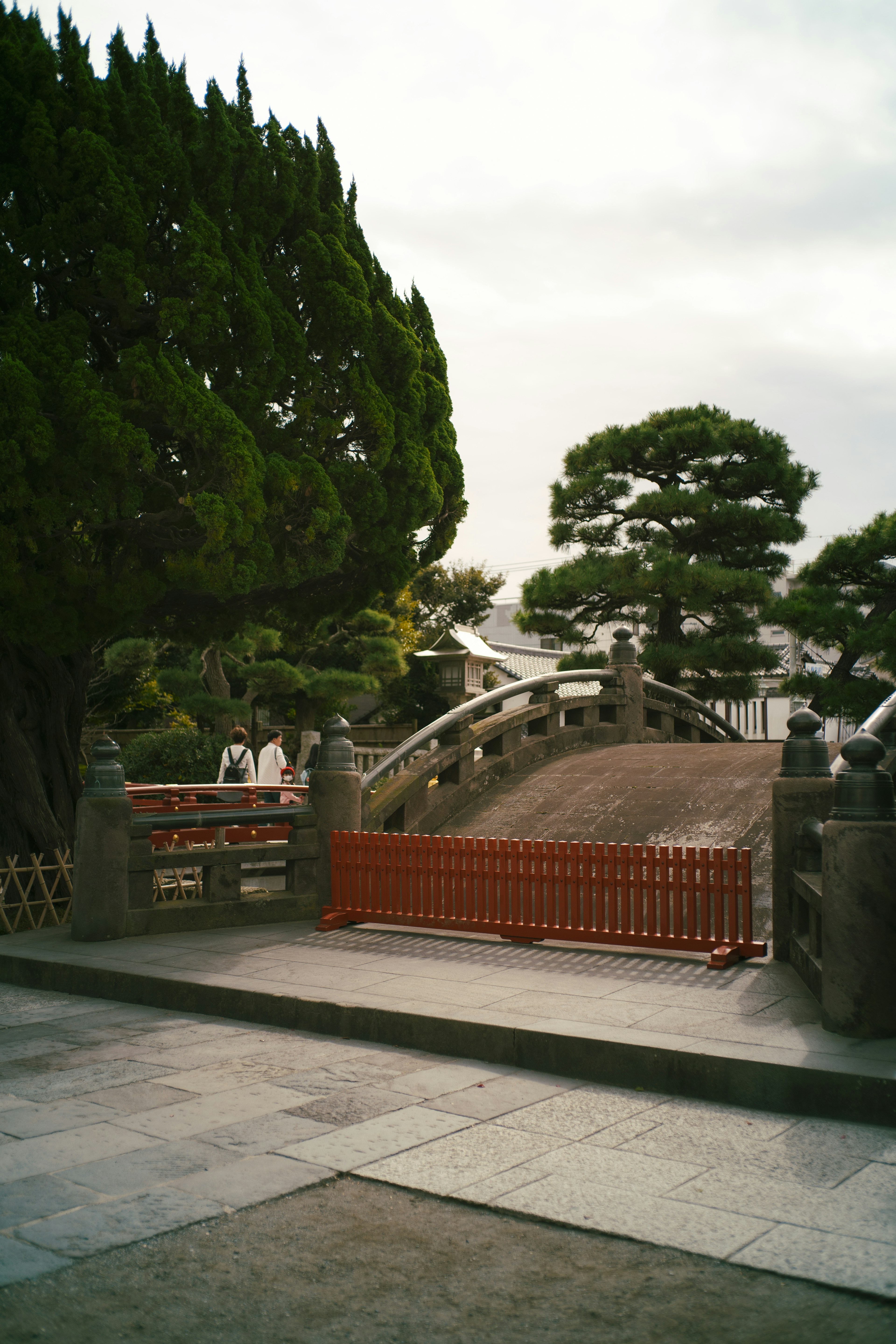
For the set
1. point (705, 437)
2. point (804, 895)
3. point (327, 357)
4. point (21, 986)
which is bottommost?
point (21, 986)

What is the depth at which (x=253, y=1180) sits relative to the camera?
3924 millimetres

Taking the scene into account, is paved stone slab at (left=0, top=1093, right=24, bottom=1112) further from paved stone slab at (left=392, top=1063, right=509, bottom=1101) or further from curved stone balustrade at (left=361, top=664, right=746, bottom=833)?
curved stone balustrade at (left=361, top=664, right=746, bottom=833)

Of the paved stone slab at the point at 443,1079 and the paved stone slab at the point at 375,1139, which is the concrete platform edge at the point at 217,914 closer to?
the paved stone slab at the point at 443,1079

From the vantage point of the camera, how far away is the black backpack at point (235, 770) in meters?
14.0

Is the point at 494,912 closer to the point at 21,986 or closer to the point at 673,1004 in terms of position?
the point at 673,1004

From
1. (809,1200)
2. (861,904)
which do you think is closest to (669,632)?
(861,904)

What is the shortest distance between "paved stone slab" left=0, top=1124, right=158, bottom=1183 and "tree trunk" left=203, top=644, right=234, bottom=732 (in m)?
21.9

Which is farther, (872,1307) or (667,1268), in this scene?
(667,1268)

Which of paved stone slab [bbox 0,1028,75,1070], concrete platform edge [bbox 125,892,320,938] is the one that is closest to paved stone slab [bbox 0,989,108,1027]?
paved stone slab [bbox 0,1028,75,1070]

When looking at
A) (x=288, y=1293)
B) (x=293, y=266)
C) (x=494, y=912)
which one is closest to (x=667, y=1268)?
(x=288, y=1293)

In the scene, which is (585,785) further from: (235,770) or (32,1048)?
(32,1048)

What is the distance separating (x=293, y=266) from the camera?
11.3 m

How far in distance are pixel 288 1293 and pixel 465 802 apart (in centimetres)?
1010

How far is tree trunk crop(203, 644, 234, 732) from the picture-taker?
26234mm
